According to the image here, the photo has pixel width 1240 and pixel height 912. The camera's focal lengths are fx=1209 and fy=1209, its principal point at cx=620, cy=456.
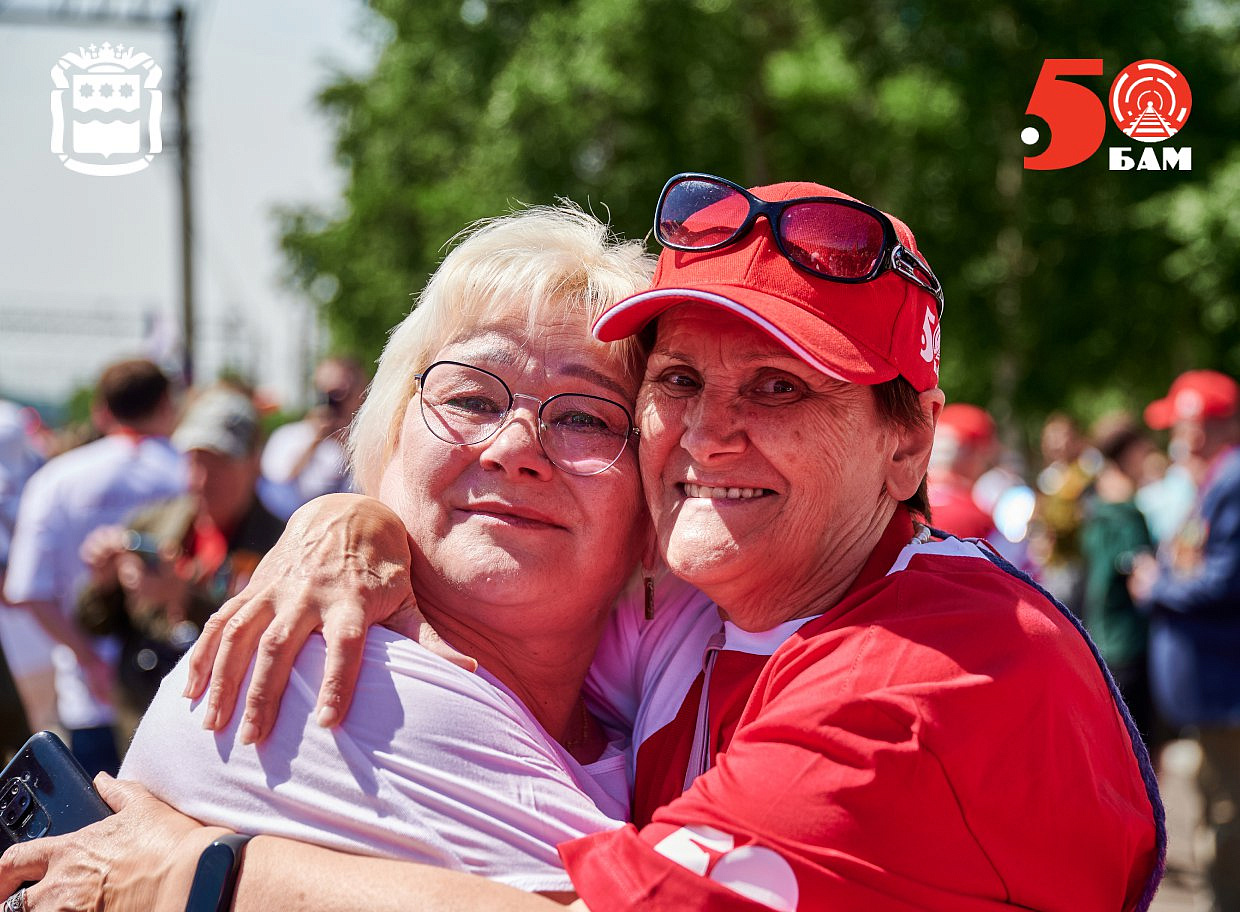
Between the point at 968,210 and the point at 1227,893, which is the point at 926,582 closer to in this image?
the point at 1227,893

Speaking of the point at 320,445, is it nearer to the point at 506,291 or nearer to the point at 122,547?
the point at 122,547

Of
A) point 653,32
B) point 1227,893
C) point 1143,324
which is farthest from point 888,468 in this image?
point 1143,324

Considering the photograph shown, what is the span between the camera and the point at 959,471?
6684 millimetres

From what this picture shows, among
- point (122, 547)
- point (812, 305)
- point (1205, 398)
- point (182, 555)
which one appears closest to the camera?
point (812, 305)

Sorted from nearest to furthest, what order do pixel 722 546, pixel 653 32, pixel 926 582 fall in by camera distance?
pixel 926 582 < pixel 722 546 < pixel 653 32

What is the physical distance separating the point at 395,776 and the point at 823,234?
1088 mm

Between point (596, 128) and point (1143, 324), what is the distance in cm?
858

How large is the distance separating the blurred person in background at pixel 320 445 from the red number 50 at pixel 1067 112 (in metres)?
6.35

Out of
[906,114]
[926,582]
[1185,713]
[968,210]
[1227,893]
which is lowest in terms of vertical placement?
[1227,893]

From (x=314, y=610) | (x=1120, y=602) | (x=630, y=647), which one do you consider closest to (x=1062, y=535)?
(x=1120, y=602)

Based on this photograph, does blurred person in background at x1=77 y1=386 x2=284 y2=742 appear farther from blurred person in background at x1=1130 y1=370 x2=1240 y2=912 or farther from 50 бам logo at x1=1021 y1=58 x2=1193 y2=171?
50 бам logo at x1=1021 y1=58 x2=1193 y2=171

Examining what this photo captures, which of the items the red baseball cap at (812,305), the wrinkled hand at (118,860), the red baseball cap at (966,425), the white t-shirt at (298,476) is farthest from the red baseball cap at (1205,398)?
the wrinkled hand at (118,860)

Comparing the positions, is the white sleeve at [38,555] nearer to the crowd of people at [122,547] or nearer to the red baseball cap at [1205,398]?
the crowd of people at [122,547]

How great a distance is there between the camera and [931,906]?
1599mm
